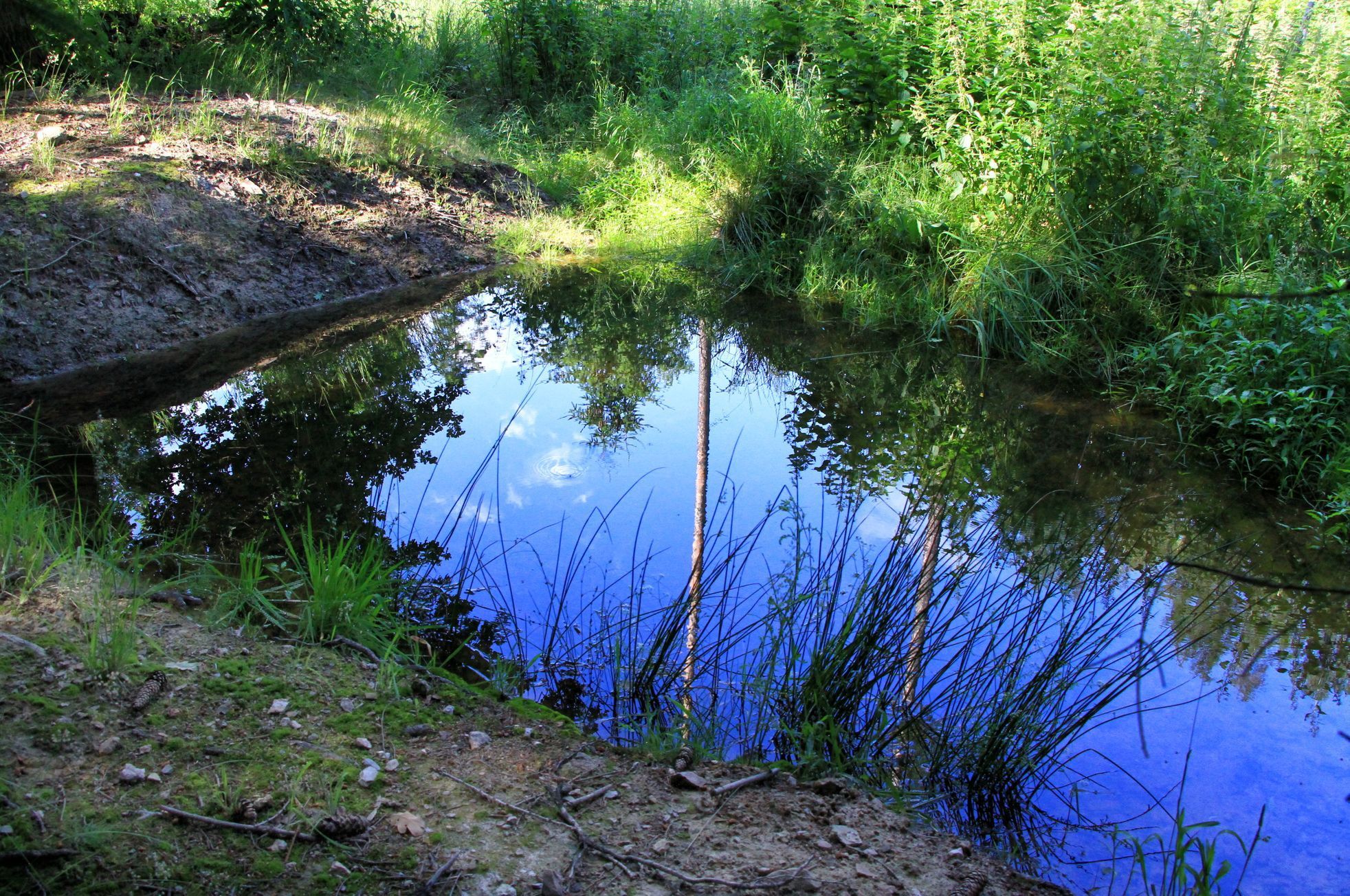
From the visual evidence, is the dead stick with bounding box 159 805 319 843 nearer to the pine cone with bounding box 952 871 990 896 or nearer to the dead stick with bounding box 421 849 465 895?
the dead stick with bounding box 421 849 465 895

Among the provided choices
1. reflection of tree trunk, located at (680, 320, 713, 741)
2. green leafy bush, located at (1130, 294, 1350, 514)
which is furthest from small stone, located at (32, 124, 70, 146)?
green leafy bush, located at (1130, 294, 1350, 514)

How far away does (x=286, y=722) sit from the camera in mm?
2238

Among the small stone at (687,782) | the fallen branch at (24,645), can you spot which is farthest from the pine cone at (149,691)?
the small stone at (687,782)

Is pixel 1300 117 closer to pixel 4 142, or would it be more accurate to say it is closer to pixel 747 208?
pixel 747 208

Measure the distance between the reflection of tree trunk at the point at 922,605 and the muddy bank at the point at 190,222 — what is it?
4.73 meters

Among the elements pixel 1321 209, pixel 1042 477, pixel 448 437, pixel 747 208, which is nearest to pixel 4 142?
pixel 448 437

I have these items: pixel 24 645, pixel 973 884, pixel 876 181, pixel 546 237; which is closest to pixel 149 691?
pixel 24 645

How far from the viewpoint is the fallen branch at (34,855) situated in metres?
1.64

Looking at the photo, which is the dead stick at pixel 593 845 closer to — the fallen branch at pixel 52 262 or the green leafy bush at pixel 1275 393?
the green leafy bush at pixel 1275 393

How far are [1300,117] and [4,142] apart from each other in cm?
821

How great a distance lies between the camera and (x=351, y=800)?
1994mm

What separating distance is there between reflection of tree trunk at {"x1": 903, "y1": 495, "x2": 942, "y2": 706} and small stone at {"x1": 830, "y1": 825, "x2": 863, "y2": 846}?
1.93 feet

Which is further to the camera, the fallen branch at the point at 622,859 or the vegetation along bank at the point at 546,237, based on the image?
the vegetation along bank at the point at 546,237

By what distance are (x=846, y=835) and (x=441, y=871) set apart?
0.89 meters
